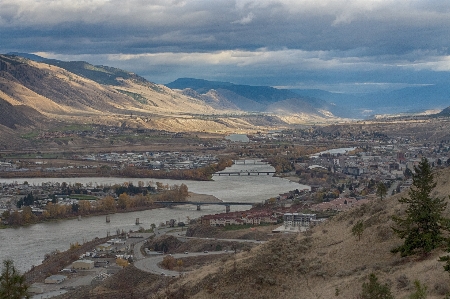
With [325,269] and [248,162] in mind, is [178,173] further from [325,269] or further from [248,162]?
[325,269]

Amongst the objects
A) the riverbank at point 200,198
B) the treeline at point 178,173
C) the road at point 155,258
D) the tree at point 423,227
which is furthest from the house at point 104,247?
the treeline at point 178,173

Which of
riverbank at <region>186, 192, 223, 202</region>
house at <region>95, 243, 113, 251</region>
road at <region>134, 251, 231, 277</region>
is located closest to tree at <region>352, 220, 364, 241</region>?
road at <region>134, 251, 231, 277</region>

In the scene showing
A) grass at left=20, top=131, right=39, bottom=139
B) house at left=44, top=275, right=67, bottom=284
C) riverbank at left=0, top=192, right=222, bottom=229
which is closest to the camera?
house at left=44, top=275, right=67, bottom=284

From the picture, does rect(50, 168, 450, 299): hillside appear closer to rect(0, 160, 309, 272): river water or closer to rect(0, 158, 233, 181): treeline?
rect(0, 160, 309, 272): river water

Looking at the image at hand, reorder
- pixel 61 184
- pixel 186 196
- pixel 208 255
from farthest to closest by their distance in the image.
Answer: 1. pixel 61 184
2. pixel 186 196
3. pixel 208 255

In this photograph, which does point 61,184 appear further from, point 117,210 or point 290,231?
point 290,231

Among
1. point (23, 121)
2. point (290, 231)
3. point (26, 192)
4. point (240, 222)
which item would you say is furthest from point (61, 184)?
point (23, 121)
